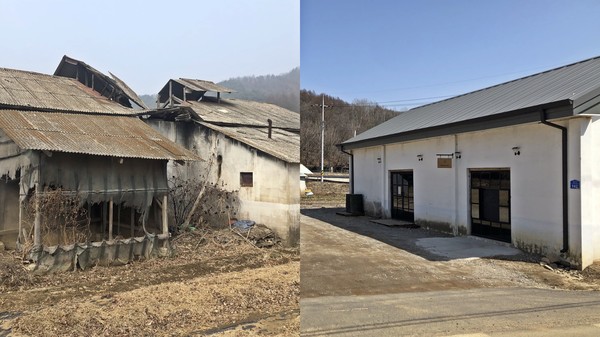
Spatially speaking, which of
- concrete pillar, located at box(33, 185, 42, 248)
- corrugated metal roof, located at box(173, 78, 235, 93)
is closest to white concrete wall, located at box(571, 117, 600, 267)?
corrugated metal roof, located at box(173, 78, 235, 93)

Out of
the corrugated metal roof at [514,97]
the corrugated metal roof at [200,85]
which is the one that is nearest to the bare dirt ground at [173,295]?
the corrugated metal roof at [200,85]

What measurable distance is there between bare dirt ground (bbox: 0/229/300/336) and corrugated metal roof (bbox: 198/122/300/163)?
0.53 meters

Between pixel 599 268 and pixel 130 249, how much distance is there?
18.6ft

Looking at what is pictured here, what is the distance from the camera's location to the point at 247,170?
3.88m

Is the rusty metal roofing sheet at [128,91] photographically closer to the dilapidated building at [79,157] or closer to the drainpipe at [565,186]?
the dilapidated building at [79,157]

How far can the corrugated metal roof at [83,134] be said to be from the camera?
397 cm

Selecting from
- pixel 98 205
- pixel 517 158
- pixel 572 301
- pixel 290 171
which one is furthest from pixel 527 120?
pixel 98 205

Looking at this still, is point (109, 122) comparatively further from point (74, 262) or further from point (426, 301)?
point (426, 301)

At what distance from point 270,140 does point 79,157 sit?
10.8ft

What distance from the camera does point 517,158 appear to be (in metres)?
6.76

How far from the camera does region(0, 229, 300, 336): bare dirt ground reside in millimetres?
2689

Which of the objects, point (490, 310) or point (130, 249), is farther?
point (130, 249)

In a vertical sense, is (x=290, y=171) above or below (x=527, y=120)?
below

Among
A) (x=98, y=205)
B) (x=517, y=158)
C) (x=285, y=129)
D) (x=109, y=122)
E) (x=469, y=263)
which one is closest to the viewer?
(x=285, y=129)
